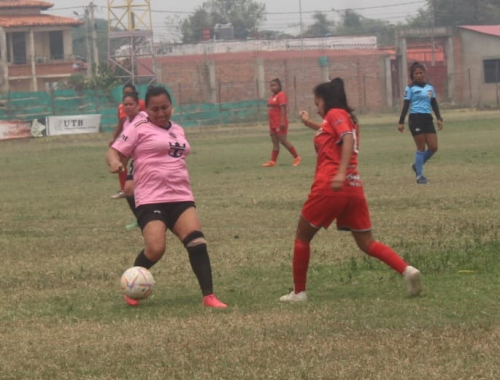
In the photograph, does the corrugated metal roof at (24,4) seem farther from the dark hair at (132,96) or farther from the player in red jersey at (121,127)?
the dark hair at (132,96)

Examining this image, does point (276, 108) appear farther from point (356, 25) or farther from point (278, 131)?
point (356, 25)

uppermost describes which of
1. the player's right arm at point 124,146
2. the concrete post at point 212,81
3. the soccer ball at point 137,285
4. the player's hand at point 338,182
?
the concrete post at point 212,81

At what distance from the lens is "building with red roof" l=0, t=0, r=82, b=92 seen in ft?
239

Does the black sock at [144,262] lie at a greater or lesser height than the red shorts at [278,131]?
lesser

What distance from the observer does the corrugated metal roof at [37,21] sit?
73438 millimetres

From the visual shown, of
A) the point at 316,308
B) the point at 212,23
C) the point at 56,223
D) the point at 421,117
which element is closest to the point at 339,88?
the point at 316,308

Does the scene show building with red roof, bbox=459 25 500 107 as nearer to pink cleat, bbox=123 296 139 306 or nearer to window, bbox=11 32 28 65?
window, bbox=11 32 28 65

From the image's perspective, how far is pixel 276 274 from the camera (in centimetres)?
934

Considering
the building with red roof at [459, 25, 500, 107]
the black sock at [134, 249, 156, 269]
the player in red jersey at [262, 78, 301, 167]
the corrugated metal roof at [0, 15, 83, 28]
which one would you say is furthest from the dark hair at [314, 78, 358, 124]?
the corrugated metal roof at [0, 15, 83, 28]

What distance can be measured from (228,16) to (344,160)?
4682 inches

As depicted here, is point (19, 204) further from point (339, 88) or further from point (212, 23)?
point (212, 23)

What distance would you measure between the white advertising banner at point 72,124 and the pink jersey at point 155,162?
34.6 metres

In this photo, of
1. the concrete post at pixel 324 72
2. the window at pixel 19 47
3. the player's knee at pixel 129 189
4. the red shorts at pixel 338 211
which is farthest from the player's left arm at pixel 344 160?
the window at pixel 19 47

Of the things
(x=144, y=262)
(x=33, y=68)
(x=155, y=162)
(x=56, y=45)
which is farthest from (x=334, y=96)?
(x=56, y=45)
